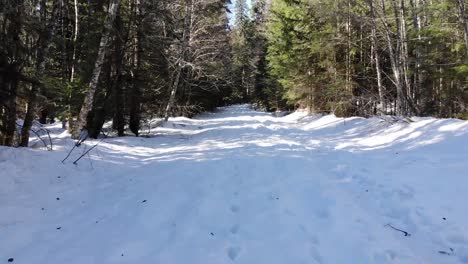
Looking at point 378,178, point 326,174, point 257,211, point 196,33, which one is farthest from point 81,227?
point 196,33

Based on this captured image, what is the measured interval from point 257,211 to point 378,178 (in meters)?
2.66

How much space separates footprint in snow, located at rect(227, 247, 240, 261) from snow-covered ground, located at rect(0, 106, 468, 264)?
0.07 ft

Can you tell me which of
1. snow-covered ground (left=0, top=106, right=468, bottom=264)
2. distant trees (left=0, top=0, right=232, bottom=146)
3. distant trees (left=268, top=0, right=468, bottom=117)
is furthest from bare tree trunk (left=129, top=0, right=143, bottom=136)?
distant trees (left=268, top=0, right=468, bottom=117)

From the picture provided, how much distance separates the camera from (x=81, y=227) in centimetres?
439

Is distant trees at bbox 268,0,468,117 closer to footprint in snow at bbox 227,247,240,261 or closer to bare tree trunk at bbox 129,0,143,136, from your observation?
bare tree trunk at bbox 129,0,143,136

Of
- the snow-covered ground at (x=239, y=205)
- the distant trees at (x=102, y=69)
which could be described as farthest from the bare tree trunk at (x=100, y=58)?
the snow-covered ground at (x=239, y=205)

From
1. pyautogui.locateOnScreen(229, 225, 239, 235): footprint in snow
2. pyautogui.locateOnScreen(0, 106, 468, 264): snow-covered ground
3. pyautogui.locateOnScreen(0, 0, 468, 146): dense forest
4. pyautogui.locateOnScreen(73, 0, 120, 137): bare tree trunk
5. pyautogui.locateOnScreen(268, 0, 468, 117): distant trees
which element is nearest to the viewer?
pyautogui.locateOnScreen(0, 106, 468, 264): snow-covered ground

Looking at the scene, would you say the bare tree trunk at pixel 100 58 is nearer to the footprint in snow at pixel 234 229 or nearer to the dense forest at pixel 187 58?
the dense forest at pixel 187 58

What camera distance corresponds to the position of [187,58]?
1941 centimetres

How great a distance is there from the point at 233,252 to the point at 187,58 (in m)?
16.8

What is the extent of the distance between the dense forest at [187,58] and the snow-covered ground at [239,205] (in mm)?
1715

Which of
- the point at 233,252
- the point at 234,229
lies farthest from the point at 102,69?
the point at 233,252

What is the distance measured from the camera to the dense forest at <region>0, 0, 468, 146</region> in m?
8.28

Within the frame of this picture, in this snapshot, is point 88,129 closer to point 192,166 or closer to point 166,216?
point 192,166
